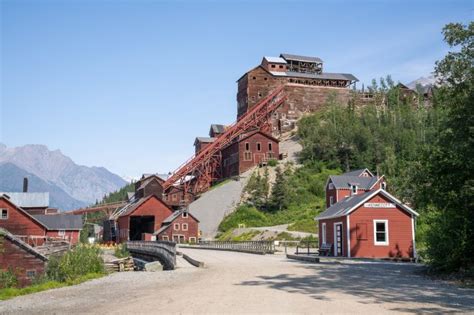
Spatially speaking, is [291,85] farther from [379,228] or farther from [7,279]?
[7,279]

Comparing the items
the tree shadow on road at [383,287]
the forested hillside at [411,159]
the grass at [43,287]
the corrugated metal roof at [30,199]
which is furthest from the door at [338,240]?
the corrugated metal roof at [30,199]

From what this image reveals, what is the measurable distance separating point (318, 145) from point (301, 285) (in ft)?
250

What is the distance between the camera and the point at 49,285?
925 inches

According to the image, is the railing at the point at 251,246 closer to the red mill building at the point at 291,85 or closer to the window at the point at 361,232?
the window at the point at 361,232

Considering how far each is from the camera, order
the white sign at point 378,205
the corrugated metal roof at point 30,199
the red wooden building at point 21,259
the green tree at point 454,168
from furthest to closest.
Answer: the corrugated metal roof at point 30,199
the white sign at point 378,205
the red wooden building at point 21,259
the green tree at point 454,168

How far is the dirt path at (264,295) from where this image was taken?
13.0 m

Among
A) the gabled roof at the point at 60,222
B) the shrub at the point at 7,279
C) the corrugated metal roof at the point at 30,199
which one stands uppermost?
the corrugated metal roof at the point at 30,199

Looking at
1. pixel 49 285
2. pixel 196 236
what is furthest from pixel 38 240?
pixel 49 285

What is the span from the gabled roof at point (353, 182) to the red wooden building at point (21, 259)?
112 ft

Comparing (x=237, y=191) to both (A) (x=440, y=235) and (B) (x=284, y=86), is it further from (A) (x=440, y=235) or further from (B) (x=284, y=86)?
(A) (x=440, y=235)

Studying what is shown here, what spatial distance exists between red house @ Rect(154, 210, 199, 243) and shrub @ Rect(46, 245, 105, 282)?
139ft

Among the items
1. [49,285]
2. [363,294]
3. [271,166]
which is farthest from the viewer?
[271,166]

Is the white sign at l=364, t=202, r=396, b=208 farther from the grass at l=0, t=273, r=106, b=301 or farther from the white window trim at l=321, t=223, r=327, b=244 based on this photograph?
the grass at l=0, t=273, r=106, b=301

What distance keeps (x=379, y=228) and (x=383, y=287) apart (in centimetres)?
1825
